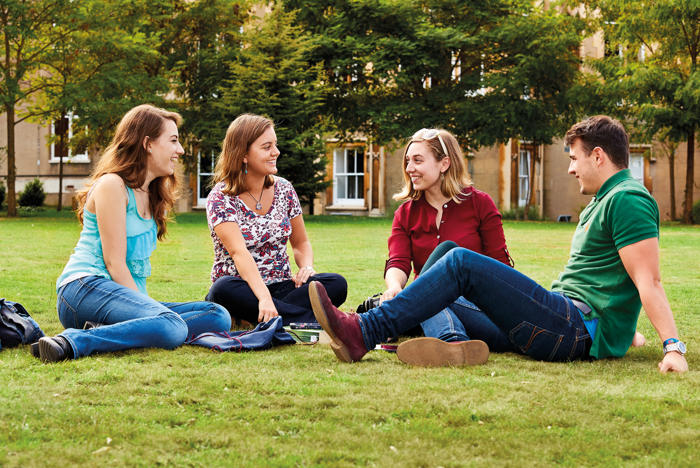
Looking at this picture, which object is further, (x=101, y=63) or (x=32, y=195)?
(x=32, y=195)

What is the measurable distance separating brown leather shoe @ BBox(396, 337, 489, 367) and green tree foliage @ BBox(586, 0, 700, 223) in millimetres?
20109

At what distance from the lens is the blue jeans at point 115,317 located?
4.05 meters

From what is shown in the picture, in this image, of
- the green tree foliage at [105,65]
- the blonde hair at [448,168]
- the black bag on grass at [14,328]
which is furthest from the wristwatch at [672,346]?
the green tree foliage at [105,65]

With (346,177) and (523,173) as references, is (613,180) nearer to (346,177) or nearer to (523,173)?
(346,177)

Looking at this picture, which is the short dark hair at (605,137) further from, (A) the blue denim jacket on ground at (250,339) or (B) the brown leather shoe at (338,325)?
(A) the blue denim jacket on ground at (250,339)

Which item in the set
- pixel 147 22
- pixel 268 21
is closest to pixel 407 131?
pixel 268 21

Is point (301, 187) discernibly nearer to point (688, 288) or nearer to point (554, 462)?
point (688, 288)

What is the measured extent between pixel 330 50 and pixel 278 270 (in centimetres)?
2110

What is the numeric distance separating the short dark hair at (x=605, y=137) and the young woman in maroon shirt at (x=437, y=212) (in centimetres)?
92

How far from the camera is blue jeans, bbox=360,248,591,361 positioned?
3.71 m

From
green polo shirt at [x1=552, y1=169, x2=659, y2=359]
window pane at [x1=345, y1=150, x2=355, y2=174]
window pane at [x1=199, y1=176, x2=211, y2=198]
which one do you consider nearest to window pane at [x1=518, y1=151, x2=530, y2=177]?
window pane at [x1=345, y1=150, x2=355, y2=174]

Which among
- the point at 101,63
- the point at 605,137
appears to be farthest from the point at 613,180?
the point at 101,63

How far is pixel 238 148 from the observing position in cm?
506

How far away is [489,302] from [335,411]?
1.09 m
